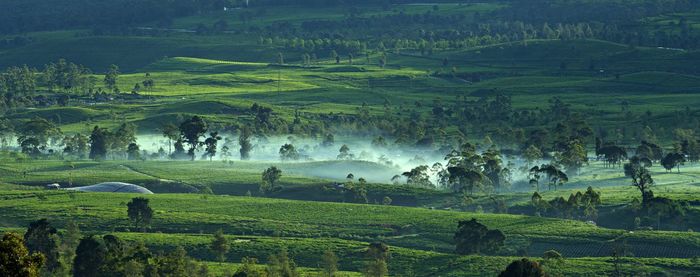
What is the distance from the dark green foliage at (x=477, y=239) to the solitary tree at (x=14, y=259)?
219 ft

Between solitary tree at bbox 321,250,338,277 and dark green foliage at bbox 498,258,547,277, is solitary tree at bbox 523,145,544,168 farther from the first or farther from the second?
dark green foliage at bbox 498,258,547,277

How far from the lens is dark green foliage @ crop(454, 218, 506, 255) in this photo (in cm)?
12294

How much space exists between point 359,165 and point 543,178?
27.0 m

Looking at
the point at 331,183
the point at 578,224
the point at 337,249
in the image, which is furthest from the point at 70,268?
the point at 331,183

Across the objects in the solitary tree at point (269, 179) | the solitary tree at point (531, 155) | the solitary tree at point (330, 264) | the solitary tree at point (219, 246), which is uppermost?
the solitary tree at point (531, 155)

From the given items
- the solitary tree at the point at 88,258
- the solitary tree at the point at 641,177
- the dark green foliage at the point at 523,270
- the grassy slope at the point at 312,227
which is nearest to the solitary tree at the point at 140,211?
the grassy slope at the point at 312,227

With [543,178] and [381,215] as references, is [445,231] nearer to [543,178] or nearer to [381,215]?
[381,215]

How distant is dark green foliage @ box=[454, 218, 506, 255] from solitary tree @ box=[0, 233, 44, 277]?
219 feet

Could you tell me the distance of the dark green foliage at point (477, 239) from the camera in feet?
403

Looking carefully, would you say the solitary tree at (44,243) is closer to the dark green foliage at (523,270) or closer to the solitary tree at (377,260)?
the solitary tree at (377,260)

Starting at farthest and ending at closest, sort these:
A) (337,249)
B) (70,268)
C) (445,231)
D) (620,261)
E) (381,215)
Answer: (381,215), (445,231), (337,249), (620,261), (70,268)

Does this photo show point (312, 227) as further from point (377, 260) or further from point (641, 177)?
point (641, 177)

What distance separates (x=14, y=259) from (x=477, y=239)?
222 ft

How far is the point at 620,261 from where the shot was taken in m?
117
